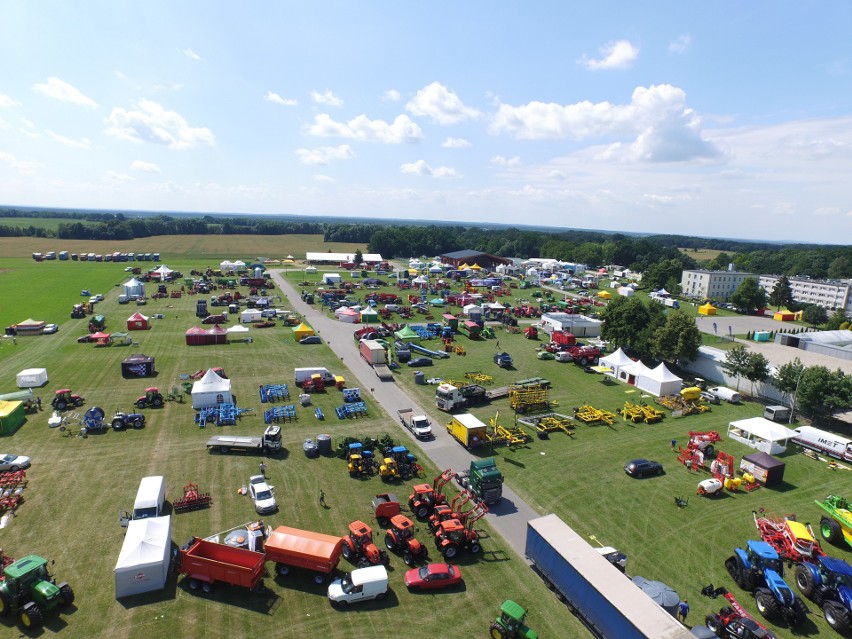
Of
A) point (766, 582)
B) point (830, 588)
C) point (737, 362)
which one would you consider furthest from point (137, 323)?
point (737, 362)

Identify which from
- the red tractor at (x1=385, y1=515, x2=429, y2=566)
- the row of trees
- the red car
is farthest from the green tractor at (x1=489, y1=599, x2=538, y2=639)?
the row of trees

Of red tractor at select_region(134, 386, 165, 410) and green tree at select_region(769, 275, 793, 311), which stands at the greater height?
green tree at select_region(769, 275, 793, 311)

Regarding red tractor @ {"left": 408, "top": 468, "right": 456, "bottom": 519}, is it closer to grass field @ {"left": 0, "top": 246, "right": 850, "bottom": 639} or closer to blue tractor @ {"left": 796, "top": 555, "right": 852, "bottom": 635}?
grass field @ {"left": 0, "top": 246, "right": 850, "bottom": 639}

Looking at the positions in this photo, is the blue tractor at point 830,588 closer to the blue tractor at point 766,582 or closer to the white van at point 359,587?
the blue tractor at point 766,582

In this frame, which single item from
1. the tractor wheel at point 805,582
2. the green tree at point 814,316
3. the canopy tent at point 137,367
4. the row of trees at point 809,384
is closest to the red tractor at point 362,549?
the tractor wheel at point 805,582

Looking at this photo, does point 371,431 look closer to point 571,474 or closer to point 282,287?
point 571,474

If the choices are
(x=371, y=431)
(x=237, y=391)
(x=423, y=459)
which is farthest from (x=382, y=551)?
(x=237, y=391)

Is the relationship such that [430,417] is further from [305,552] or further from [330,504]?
[305,552]
